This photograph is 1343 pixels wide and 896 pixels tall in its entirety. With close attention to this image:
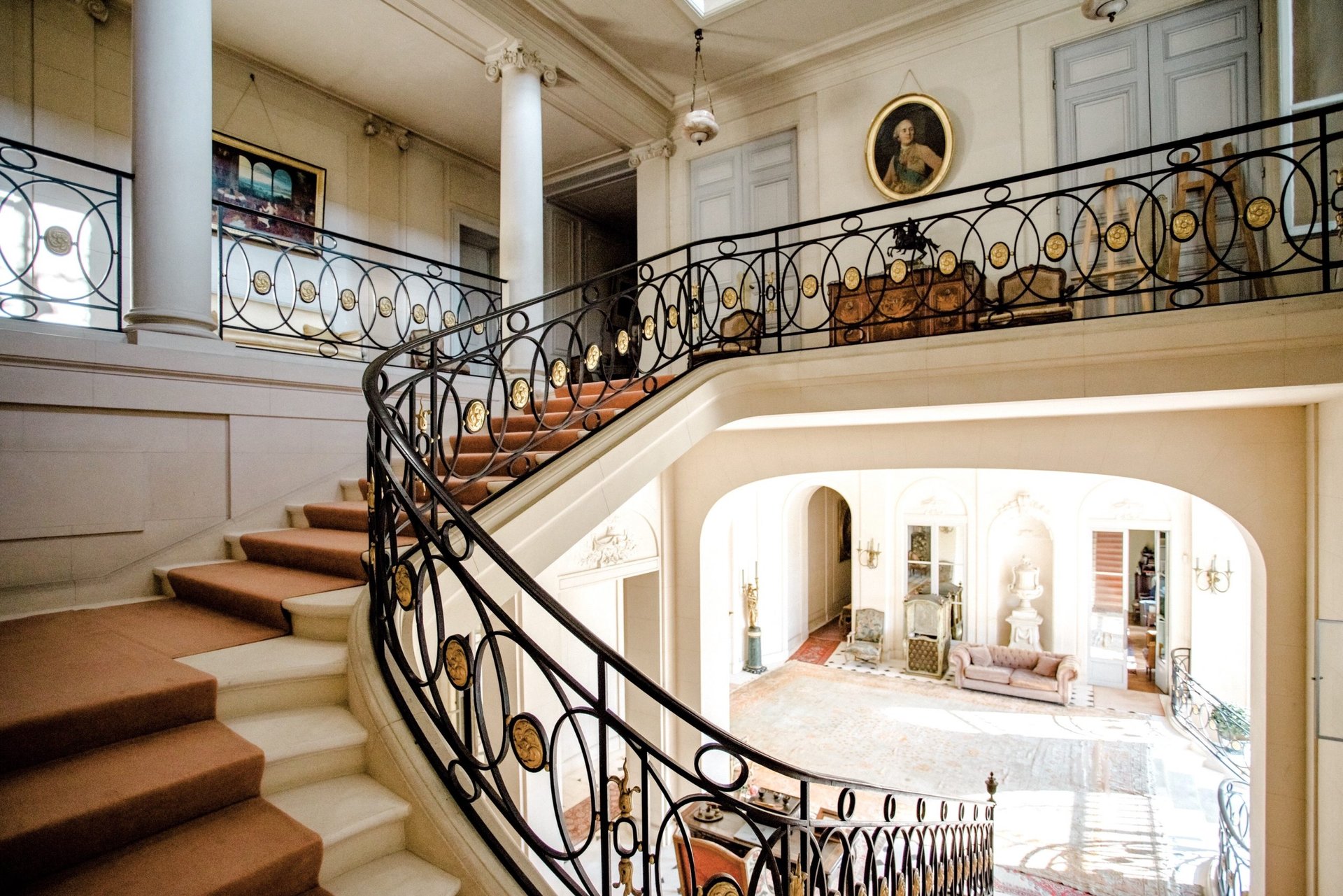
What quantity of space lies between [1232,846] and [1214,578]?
473 cm

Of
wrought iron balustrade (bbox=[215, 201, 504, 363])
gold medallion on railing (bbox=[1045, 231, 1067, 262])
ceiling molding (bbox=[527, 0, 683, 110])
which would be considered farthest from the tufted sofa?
ceiling molding (bbox=[527, 0, 683, 110])

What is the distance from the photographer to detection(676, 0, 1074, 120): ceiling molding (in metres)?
5.92

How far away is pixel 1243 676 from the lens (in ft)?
24.7

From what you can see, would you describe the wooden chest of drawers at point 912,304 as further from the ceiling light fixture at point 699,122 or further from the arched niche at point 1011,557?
the arched niche at point 1011,557

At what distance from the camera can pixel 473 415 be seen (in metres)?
3.14

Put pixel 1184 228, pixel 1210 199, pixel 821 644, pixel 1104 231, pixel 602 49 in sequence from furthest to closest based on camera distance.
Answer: pixel 821 644, pixel 602 49, pixel 1104 231, pixel 1210 199, pixel 1184 228

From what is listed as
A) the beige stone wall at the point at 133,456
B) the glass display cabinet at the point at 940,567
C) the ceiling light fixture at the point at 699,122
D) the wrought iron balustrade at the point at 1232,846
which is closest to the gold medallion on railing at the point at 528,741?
the beige stone wall at the point at 133,456

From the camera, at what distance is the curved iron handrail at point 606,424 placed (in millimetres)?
1771

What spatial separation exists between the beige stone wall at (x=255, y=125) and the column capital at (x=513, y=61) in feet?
6.46

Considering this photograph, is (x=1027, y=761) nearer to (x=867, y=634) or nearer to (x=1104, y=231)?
(x=867, y=634)

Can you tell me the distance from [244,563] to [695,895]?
309 cm

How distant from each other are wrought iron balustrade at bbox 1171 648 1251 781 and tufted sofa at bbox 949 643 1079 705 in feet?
4.04

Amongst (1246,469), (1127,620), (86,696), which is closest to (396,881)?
(86,696)

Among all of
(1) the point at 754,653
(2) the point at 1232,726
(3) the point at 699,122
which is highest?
(3) the point at 699,122
